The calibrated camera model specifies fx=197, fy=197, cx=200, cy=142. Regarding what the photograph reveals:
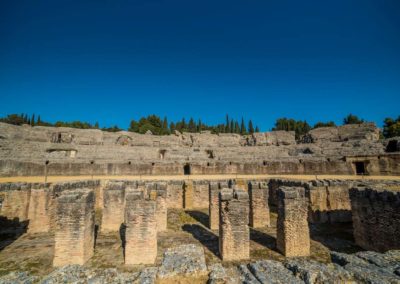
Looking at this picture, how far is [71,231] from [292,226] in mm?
6098

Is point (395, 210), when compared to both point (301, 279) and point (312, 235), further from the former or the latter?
point (301, 279)

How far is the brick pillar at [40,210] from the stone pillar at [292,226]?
845cm

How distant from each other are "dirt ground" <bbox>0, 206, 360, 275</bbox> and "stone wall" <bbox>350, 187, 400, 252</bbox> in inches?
20.3

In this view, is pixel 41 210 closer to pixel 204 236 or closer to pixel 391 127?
pixel 204 236

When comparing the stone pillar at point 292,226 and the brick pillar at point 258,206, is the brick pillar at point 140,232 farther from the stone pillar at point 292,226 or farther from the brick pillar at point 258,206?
the brick pillar at point 258,206

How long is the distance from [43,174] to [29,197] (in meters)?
11.7

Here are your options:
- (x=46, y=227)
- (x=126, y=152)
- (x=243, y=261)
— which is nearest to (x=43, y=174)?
(x=126, y=152)

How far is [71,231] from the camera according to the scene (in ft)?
17.1

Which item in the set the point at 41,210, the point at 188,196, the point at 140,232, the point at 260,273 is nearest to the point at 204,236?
the point at 140,232

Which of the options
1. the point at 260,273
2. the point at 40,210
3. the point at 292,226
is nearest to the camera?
the point at 260,273

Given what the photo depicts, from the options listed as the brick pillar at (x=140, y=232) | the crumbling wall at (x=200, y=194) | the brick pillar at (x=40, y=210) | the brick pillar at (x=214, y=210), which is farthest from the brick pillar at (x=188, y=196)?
the brick pillar at (x=40, y=210)

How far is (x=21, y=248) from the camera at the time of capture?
6.11 meters

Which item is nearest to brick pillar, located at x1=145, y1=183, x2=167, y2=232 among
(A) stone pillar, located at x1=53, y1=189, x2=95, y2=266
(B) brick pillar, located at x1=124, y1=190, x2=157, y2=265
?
(B) brick pillar, located at x1=124, y1=190, x2=157, y2=265

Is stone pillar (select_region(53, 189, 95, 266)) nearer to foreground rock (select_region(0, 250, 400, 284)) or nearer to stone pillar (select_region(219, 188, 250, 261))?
foreground rock (select_region(0, 250, 400, 284))
